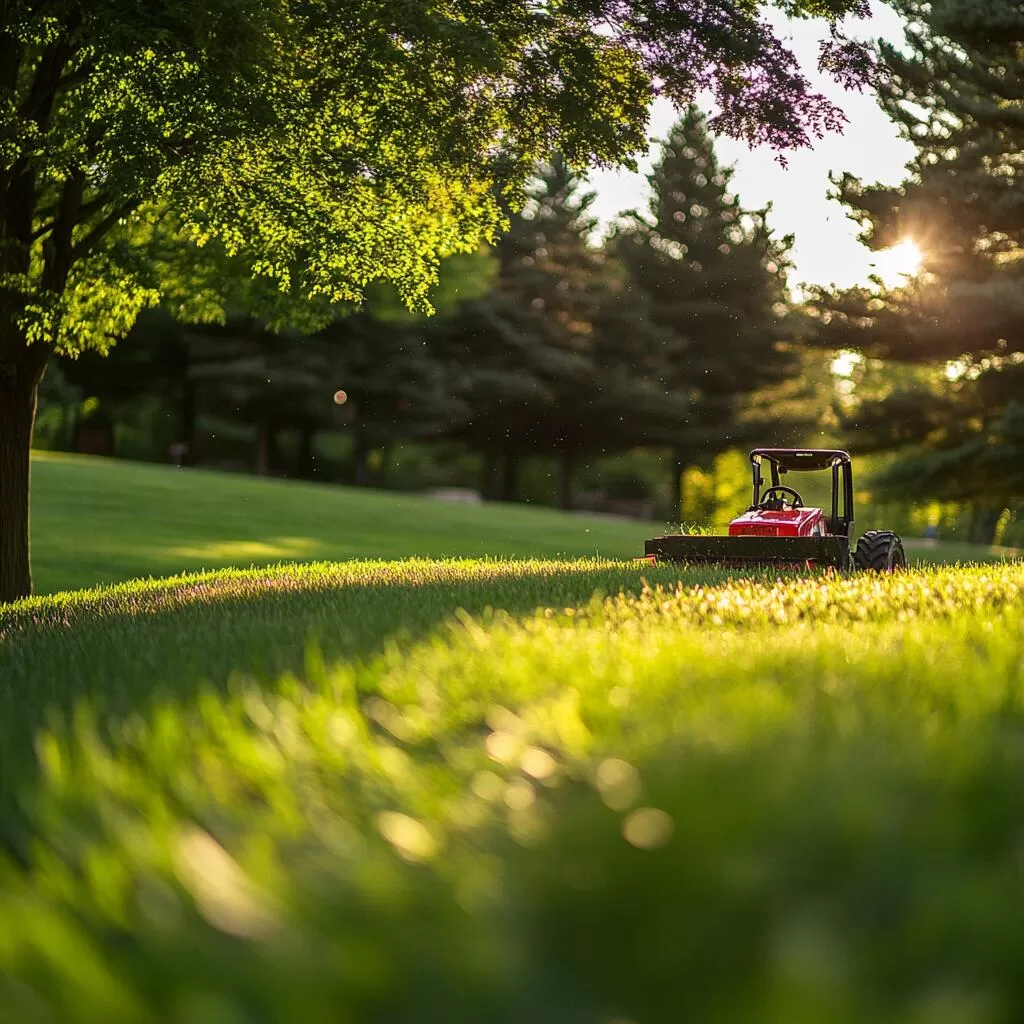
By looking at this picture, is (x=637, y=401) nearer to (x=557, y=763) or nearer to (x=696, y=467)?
(x=696, y=467)

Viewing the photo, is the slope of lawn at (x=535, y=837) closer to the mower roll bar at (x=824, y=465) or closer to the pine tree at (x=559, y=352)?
the mower roll bar at (x=824, y=465)

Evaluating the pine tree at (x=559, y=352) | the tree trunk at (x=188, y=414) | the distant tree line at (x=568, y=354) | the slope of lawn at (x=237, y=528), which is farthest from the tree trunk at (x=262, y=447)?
the slope of lawn at (x=237, y=528)

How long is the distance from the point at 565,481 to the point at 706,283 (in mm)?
11686

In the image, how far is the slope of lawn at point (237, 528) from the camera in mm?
22141

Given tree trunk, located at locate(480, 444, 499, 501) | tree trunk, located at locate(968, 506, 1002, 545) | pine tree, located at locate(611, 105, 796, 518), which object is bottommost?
tree trunk, located at locate(968, 506, 1002, 545)

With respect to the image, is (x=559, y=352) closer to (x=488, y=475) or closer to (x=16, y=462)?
(x=488, y=475)

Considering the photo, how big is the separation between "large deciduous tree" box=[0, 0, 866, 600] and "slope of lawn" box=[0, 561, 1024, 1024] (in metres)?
7.23

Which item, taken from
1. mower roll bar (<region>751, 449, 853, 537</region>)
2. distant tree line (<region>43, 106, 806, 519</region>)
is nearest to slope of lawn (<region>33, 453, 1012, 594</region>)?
mower roll bar (<region>751, 449, 853, 537</region>)

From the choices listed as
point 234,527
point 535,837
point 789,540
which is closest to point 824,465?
point 789,540

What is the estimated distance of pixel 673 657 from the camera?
16.7 feet

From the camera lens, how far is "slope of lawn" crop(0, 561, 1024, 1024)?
7.11 feet

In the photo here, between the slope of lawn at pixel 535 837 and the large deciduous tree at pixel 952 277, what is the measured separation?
24.2 m

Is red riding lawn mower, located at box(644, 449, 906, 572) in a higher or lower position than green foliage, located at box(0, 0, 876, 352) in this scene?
lower

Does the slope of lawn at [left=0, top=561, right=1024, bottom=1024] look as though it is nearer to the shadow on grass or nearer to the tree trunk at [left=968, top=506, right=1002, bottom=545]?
the shadow on grass
